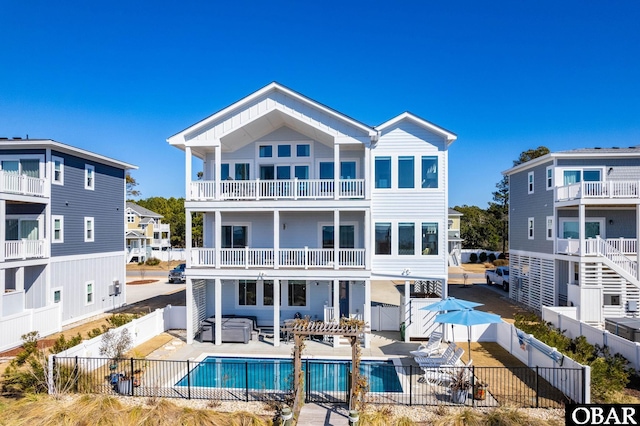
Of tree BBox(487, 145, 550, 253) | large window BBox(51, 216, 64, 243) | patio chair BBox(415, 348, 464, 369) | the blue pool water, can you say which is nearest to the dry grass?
the blue pool water

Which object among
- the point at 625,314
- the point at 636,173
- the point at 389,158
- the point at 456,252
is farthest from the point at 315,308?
the point at 456,252

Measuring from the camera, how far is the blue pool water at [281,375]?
11.1 meters

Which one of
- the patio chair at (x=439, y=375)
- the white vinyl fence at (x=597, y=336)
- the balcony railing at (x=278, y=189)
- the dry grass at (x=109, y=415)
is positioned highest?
the balcony railing at (x=278, y=189)

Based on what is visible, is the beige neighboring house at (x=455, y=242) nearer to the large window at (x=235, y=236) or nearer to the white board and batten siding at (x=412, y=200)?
the white board and batten siding at (x=412, y=200)

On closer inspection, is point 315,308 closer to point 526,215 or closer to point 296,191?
point 296,191

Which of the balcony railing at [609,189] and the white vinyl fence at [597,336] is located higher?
the balcony railing at [609,189]

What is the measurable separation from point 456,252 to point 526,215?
22202 millimetres

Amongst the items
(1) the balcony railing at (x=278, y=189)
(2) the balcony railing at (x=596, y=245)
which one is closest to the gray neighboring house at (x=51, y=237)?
(1) the balcony railing at (x=278, y=189)

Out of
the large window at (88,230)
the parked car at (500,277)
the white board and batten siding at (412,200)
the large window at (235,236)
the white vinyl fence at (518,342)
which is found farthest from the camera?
the parked car at (500,277)

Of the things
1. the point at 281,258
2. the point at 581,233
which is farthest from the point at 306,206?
the point at 581,233

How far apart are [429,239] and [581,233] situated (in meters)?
8.20

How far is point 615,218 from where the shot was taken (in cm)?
2038

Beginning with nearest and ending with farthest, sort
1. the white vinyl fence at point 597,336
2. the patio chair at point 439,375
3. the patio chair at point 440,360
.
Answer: the patio chair at point 439,375 → the white vinyl fence at point 597,336 → the patio chair at point 440,360

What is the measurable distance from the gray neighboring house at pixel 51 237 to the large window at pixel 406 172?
1543 cm
